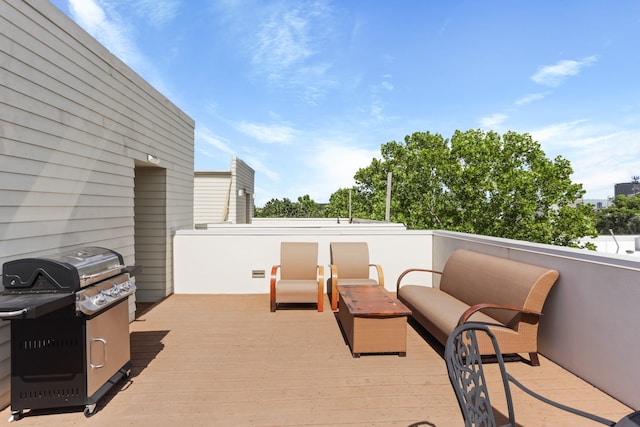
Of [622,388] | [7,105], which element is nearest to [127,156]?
[7,105]

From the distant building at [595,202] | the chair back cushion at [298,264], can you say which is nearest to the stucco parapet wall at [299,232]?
the chair back cushion at [298,264]

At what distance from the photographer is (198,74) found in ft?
30.1

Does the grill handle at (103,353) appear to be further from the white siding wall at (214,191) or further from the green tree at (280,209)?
the green tree at (280,209)

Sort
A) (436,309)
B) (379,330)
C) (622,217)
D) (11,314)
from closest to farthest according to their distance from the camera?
(11,314) < (379,330) < (436,309) < (622,217)

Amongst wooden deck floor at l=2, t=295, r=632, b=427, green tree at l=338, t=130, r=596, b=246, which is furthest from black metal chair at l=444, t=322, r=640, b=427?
green tree at l=338, t=130, r=596, b=246

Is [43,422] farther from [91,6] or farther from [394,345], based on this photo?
[91,6]

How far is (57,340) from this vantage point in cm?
239

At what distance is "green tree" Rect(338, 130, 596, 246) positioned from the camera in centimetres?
1859

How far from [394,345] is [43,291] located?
3103 millimetres

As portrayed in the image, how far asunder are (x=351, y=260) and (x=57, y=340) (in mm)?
4060

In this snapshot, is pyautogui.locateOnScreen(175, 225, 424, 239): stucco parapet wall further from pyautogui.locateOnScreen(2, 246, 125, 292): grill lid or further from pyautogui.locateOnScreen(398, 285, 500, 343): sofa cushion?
pyautogui.locateOnScreen(2, 246, 125, 292): grill lid

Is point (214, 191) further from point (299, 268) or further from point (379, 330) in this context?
point (379, 330)

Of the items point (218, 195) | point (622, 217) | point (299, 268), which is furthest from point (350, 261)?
point (622, 217)

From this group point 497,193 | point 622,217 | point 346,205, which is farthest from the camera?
point 622,217
